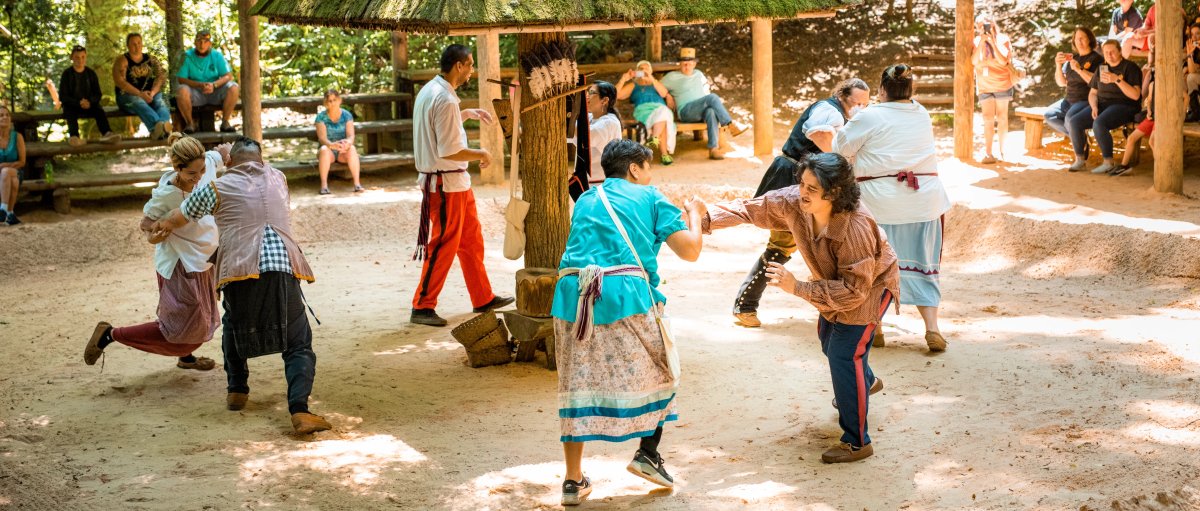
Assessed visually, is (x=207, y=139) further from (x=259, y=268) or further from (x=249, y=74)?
(x=259, y=268)

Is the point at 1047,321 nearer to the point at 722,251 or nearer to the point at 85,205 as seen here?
the point at 722,251

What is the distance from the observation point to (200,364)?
6707 mm

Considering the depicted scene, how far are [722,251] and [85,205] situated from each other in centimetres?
643

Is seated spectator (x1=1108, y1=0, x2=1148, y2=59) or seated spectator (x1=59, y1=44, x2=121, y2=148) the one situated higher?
seated spectator (x1=1108, y1=0, x2=1148, y2=59)

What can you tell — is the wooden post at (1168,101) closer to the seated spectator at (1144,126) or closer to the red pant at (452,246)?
the seated spectator at (1144,126)

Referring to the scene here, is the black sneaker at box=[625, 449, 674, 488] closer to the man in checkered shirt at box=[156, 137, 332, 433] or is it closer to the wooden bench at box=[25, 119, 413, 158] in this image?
the man in checkered shirt at box=[156, 137, 332, 433]

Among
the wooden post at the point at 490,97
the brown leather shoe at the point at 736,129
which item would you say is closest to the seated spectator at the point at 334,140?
the wooden post at the point at 490,97

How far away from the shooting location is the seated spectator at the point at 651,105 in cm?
1309

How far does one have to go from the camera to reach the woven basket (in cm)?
658

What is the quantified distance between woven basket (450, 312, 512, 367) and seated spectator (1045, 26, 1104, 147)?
23.5 feet

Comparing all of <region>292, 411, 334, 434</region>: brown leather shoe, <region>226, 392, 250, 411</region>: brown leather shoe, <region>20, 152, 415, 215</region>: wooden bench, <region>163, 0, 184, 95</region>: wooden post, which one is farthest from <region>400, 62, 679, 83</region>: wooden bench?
<region>292, 411, 334, 434</region>: brown leather shoe

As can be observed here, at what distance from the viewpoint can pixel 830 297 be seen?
4602 mm

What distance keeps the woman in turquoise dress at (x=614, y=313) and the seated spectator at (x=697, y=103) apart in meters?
9.09

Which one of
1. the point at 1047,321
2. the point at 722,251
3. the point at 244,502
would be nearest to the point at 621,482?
the point at 244,502
